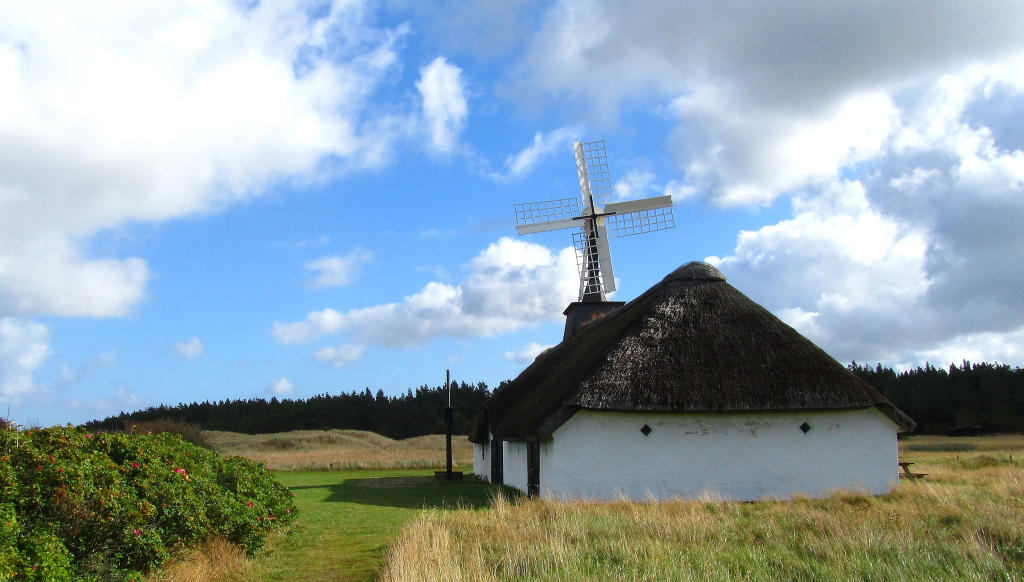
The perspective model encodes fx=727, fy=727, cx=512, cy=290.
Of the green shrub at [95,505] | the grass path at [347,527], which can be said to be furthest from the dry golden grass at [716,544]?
the green shrub at [95,505]

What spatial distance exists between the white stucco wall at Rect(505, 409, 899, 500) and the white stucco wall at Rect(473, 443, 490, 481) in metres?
10.3

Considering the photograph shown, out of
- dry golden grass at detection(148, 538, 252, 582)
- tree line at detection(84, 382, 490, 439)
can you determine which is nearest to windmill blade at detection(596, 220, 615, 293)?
dry golden grass at detection(148, 538, 252, 582)

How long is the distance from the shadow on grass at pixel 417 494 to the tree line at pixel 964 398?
40.9 metres

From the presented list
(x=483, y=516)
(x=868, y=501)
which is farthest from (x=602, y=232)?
(x=483, y=516)

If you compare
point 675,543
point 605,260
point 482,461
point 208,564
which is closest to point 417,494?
point 482,461

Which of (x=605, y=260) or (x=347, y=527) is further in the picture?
(x=605, y=260)

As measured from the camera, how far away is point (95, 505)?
6832 millimetres

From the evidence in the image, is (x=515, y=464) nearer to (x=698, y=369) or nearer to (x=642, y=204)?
(x=698, y=369)

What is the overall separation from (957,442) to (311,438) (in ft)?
141

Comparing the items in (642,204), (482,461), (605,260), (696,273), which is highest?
(642,204)

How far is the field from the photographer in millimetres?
7512

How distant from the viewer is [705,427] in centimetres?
1531

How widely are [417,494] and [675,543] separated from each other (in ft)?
37.4

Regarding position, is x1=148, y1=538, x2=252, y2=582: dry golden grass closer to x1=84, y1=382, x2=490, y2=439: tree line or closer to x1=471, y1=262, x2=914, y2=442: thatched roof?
x1=471, y1=262, x2=914, y2=442: thatched roof
